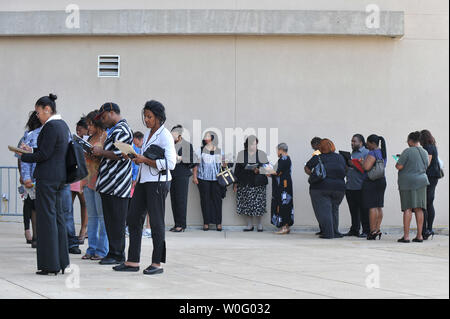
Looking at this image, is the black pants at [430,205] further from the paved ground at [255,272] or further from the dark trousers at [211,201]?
the dark trousers at [211,201]

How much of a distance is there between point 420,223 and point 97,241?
18.4ft

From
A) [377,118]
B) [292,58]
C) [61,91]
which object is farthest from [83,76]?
[377,118]

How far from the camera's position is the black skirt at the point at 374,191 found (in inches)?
489

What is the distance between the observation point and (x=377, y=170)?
12328mm

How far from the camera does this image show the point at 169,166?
7.80 m

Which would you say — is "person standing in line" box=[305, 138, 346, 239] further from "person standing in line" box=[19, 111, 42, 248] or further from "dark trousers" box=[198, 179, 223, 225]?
"person standing in line" box=[19, 111, 42, 248]

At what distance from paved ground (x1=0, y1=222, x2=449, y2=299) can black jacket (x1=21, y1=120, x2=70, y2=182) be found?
1081 millimetres

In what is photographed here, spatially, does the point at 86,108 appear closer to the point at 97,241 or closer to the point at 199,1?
the point at 199,1

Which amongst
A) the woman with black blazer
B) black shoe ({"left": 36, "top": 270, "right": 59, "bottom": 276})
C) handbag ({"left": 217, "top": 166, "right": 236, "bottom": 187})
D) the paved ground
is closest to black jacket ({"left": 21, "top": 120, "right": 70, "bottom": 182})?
the woman with black blazer

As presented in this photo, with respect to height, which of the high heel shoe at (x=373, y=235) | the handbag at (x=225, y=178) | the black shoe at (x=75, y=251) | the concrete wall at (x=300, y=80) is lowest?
the high heel shoe at (x=373, y=235)

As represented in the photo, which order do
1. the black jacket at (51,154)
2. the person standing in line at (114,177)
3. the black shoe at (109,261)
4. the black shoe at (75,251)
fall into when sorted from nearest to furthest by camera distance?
the black jacket at (51,154) < the person standing in line at (114,177) < the black shoe at (109,261) < the black shoe at (75,251)

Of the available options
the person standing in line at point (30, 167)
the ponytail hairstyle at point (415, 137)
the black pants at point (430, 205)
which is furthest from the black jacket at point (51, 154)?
the black pants at point (430, 205)

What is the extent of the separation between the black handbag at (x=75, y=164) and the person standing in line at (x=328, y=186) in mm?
5701
